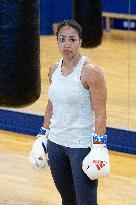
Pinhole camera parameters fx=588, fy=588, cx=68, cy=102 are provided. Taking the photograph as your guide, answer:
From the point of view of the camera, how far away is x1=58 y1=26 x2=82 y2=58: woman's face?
297cm

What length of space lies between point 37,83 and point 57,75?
113 mm

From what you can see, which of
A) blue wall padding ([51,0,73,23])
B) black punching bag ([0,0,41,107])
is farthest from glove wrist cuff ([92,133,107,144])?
blue wall padding ([51,0,73,23])

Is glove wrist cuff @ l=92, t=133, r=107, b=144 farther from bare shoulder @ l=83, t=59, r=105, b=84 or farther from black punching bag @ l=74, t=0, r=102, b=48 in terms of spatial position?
black punching bag @ l=74, t=0, r=102, b=48

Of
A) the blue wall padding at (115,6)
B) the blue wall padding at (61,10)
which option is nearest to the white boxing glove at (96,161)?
the blue wall padding at (115,6)

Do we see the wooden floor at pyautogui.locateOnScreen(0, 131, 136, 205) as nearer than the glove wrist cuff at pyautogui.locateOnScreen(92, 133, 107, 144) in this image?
No

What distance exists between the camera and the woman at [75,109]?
299cm

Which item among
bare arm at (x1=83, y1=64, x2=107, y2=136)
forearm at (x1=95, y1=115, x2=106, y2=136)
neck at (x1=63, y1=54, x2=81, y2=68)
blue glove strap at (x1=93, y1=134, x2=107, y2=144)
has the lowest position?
blue glove strap at (x1=93, y1=134, x2=107, y2=144)

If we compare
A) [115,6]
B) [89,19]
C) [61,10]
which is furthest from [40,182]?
[61,10]

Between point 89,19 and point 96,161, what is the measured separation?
1.83 m

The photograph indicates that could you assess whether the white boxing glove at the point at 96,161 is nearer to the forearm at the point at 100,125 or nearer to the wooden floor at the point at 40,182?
the forearm at the point at 100,125

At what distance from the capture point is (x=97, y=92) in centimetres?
298

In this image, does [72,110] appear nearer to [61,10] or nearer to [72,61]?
[72,61]

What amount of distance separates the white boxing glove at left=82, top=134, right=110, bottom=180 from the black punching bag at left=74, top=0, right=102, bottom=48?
1.68 meters

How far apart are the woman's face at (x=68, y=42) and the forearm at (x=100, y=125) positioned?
1.15 ft
